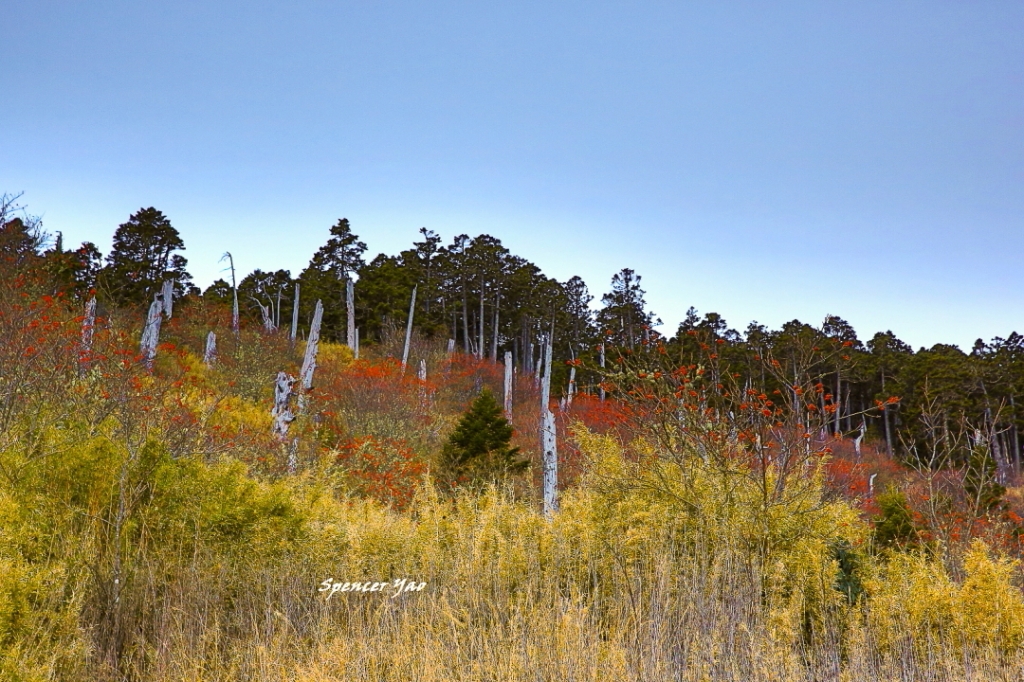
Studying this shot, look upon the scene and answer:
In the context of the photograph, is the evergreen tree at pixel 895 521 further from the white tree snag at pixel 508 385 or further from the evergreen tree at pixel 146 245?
the evergreen tree at pixel 146 245

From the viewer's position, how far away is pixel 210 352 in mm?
Answer: 21922

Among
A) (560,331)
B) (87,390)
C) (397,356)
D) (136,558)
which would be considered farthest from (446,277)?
(136,558)

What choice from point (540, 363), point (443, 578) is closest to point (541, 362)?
point (540, 363)

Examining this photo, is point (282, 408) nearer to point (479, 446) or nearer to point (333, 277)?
point (479, 446)

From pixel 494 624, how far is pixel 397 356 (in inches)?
1113

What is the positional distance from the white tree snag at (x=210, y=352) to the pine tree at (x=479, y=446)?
9.26 meters

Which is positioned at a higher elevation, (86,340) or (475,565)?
(86,340)

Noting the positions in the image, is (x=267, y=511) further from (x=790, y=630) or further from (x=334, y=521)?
(x=790, y=630)

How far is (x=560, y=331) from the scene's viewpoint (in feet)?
147

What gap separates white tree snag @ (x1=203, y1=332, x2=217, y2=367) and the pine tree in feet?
30.4

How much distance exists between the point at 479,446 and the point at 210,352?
35.7ft

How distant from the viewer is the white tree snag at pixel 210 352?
21391 mm

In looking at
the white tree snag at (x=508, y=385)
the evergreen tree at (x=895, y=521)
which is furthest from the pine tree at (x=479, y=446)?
the white tree snag at (x=508, y=385)

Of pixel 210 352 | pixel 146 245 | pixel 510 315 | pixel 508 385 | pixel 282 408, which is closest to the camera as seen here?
pixel 282 408
